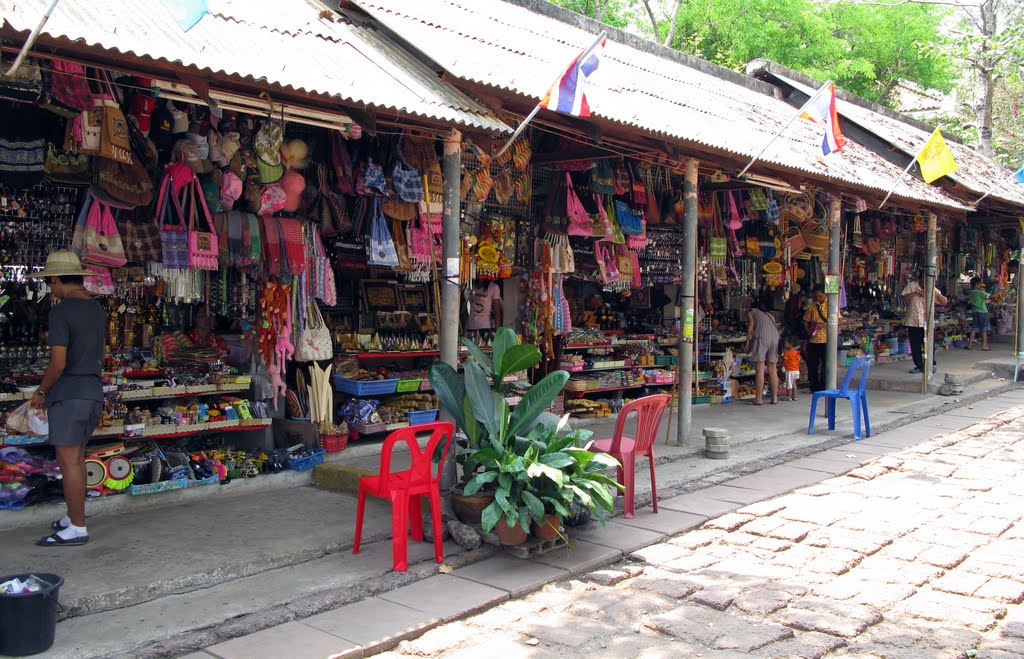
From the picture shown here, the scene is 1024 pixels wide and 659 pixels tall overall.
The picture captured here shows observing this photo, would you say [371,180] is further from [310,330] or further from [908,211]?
[908,211]

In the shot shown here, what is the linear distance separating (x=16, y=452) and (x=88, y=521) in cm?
75

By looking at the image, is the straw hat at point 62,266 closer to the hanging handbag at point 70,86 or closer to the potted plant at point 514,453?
the hanging handbag at point 70,86

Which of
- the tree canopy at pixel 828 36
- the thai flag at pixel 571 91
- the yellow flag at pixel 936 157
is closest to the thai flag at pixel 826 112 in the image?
the yellow flag at pixel 936 157

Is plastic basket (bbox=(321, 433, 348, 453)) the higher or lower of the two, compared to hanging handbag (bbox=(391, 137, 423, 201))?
lower

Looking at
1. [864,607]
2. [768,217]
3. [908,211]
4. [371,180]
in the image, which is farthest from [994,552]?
[908,211]

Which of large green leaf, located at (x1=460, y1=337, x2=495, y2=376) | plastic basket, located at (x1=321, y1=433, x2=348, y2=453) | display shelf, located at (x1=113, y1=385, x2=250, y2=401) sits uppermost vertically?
large green leaf, located at (x1=460, y1=337, x2=495, y2=376)

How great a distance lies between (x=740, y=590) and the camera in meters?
5.21

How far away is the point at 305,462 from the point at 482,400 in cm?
243

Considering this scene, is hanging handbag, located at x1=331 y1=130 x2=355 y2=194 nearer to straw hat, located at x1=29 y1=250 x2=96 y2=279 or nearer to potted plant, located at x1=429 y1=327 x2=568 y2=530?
potted plant, located at x1=429 y1=327 x2=568 y2=530

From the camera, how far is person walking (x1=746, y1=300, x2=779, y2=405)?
12.7 metres

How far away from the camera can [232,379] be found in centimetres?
748

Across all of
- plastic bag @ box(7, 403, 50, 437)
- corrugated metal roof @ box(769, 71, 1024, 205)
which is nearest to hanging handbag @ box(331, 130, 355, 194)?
plastic bag @ box(7, 403, 50, 437)

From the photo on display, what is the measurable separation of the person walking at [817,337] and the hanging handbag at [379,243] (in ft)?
26.1

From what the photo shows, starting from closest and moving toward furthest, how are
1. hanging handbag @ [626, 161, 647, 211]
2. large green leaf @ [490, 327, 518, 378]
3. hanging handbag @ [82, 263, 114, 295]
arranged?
large green leaf @ [490, 327, 518, 378], hanging handbag @ [82, 263, 114, 295], hanging handbag @ [626, 161, 647, 211]
